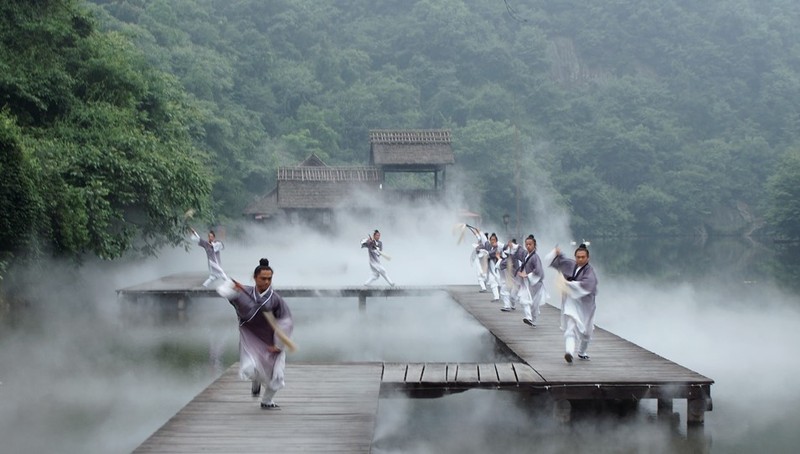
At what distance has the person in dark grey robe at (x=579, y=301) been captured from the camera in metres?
14.2

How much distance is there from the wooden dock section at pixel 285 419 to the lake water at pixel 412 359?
95cm

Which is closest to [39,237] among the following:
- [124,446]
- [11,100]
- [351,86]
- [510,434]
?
[11,100]

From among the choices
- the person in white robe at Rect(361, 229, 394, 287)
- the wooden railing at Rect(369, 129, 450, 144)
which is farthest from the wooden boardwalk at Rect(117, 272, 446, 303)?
the wooden railing at Rect(369, 129, 450, 144)

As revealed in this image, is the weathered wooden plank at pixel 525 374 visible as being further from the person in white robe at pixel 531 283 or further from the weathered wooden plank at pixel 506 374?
the person in white robe at pixel 531 283

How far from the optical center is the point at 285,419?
10.6 m

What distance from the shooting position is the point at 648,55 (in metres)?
117

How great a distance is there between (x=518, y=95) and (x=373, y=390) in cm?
9468

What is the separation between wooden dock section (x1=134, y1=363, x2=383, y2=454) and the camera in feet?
31.1

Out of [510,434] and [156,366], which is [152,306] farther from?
[510,434]

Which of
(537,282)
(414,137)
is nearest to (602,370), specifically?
(537,282)

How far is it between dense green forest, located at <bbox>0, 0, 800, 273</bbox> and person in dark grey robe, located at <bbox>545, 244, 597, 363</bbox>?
21.0m

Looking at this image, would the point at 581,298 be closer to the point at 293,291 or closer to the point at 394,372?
the point at 394,372

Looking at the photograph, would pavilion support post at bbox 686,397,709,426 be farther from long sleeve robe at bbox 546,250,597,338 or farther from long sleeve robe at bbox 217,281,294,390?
long sleeve robe at bbox 217,281,294,390

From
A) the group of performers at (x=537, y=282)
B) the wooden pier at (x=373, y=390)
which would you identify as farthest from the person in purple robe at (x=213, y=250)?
the wooden pier at (x=373, y=390)
